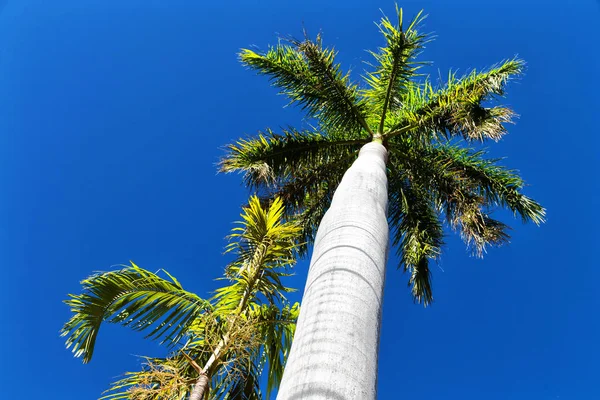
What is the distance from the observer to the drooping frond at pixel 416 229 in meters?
10.0

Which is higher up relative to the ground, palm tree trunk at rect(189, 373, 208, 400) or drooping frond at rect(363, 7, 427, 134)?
drooping frond at rect(363, 7, 427, 134)

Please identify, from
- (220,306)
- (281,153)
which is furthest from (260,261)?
(281,153)

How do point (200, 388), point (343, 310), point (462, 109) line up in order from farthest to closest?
1. point (462, 109)
2. point (200, 388)
3. point (343, 310)

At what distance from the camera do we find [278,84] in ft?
34.1

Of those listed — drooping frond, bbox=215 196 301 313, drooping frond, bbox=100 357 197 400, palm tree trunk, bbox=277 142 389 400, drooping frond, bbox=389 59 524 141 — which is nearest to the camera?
palm tree trunk, bbox=277 142 389 400

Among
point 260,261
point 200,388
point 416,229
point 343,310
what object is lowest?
point 200,388

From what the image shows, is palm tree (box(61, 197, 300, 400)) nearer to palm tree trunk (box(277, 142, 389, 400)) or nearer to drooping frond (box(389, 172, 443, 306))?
palm tree trunk (box(277, 142, 389, 400))

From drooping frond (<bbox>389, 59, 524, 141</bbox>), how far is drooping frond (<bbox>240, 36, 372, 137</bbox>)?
3.37 feet

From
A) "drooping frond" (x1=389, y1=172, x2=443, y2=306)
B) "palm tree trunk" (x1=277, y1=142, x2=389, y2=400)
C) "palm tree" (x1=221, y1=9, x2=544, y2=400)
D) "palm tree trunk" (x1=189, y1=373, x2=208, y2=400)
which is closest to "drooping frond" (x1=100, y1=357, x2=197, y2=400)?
"palm tree trunk" (x1=189, y1=373, x2=208, y2=400)

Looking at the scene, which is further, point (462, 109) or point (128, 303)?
point (462, 109)

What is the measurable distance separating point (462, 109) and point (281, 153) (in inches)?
143

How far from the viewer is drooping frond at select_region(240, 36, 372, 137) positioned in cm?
999

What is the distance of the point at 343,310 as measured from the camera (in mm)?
3537

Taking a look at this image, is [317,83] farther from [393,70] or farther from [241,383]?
[241,383]
